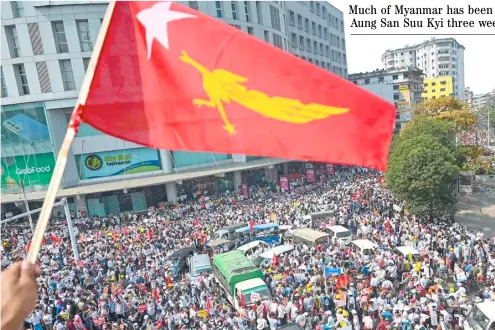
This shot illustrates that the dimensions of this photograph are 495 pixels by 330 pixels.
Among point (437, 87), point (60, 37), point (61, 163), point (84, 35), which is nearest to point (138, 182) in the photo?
point (84, 35)

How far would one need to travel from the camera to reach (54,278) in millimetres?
15633

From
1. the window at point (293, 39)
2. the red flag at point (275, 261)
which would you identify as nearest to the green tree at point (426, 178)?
the red flag at point (275, 261)

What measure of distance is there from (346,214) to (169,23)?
1964 cm

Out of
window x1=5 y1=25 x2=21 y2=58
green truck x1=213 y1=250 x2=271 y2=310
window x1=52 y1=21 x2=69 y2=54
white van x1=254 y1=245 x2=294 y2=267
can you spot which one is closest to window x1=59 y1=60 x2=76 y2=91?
window x1=52 y1=21 x2=69 y2=54

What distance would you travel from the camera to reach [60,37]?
30156mm

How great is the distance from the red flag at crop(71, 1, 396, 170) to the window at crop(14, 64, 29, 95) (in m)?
31.5

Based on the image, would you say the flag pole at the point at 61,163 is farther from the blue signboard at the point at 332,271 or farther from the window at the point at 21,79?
the window at the point at 21,79

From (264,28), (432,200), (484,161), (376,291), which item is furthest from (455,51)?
(376,291)

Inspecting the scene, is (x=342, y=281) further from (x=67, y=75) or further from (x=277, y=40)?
(x=277, y=40)

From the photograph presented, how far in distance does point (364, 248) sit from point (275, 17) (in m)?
30.5

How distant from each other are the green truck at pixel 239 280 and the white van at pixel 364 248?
4475 millimetres

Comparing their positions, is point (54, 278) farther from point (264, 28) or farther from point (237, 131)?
point (264, 28)

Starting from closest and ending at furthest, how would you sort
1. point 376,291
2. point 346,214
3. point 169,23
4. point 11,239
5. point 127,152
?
point 169,23 → point 376,291 → point 346,214 → point 11,239 → point 127,152

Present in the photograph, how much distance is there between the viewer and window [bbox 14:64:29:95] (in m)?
30.3
